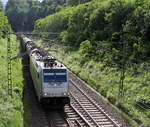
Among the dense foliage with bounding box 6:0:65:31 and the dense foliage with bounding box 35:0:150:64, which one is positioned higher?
the dense foliage with bounding box 6:0:65:31

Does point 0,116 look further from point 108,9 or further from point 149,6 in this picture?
point 108,9

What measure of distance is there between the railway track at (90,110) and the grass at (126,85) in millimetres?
1521

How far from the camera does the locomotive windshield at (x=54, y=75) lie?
877 inches

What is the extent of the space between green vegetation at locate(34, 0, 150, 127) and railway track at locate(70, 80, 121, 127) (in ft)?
5.78

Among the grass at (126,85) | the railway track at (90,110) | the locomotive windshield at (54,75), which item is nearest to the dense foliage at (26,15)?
the grass at (126,85)

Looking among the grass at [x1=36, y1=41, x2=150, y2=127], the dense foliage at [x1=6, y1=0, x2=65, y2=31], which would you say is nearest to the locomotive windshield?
the grass at [x1=36, y1=41, x2=150, y2=127]

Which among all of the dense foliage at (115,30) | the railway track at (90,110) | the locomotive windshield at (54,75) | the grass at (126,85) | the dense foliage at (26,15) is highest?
the dense foliage at (26,15)

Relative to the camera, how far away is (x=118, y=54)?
32.7 m

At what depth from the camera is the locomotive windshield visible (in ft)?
73.0

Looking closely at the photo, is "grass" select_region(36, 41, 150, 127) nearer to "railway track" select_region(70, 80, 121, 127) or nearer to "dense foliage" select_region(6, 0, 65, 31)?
"railway track" select_region(70, 80, 121, 127)

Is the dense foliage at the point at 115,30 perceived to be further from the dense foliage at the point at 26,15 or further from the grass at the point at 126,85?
the dense foliage at the point at 26,15

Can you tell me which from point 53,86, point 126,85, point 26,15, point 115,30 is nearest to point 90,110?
point 53,86

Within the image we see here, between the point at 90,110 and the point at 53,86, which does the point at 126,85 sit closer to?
the point at 90,110

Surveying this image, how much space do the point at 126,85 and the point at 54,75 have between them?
7453 mm
